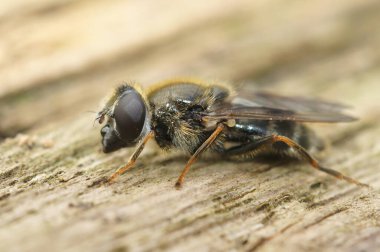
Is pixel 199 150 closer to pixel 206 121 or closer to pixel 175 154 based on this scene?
pixel 206 121

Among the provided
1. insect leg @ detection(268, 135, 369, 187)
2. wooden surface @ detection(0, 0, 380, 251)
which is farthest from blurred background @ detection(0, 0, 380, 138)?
insect leg @ detection(268, 135, 369, 187)

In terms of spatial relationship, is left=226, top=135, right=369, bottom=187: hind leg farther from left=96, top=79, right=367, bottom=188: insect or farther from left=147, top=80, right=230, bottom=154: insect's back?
left=147, top=80, right=230, bottom=154: insect's back

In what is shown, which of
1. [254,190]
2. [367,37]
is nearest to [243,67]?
[367,37]

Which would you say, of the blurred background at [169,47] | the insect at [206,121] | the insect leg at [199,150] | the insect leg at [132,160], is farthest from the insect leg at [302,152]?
the blurred background at [169,47]

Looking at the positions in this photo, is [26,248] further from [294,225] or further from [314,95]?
[314,95]

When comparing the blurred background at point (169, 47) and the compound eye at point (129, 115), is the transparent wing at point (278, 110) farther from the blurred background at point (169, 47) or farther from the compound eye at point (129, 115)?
the blurred background at point (169, 47)

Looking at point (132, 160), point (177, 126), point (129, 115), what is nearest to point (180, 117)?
point (177, 126)
